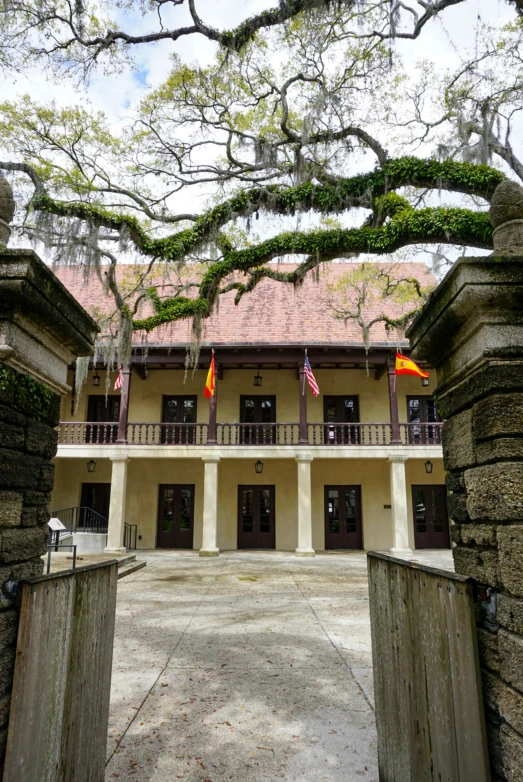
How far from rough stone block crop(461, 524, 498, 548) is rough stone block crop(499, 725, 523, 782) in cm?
69

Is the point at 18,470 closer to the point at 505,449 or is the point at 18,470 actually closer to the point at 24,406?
the point at 24,406

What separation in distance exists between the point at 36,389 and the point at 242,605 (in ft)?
19.2

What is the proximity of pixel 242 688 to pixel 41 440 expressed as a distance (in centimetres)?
277

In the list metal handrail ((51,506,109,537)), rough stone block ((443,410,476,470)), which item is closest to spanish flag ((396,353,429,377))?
metal handrail ((51,506,109,537))

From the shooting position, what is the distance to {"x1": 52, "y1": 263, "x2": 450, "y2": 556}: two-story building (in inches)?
604

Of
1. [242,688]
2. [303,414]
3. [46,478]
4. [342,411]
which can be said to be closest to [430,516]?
[342,411]

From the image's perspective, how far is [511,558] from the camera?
78.1 inches

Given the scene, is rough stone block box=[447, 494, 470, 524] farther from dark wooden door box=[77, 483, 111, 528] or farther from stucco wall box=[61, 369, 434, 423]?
dark wooden door box=[77, 483, 111, 528]

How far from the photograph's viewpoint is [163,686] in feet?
13.4

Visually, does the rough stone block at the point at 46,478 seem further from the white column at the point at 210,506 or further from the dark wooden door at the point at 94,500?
the dark wooden door at the point at 94,500

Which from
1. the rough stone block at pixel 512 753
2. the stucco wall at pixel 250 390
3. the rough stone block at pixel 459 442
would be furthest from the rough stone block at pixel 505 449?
the stucco wall at pixel 250 390

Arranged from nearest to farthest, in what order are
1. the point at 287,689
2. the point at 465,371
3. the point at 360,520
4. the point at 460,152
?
1. the point at 465,371
2. the point at 287,689
3. the point at 460,152
4. the point at 360,520

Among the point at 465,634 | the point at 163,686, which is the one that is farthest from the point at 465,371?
the point at 163,686

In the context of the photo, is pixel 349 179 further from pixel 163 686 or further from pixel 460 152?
pixel 163 686
